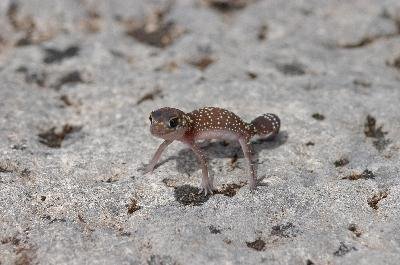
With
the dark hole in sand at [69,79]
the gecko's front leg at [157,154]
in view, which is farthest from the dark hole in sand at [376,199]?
the dark hole in sand at [69,79]

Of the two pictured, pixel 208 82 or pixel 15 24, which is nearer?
pixel 208 82

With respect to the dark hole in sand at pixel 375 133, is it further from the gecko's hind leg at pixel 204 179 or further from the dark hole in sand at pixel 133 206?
the dark hole in sand at pixel 133 206

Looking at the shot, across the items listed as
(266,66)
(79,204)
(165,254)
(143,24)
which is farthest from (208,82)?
(165,254)

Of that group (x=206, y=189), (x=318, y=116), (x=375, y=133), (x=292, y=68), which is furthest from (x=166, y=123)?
(x=292, y=68)

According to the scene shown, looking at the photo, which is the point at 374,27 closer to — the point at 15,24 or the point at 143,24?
the point at 143,24

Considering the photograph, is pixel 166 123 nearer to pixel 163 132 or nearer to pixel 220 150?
pixel 163 132

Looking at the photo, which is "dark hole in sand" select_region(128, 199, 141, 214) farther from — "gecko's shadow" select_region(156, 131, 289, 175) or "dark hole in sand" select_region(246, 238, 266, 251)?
"dark hole in sand" select_region(246, 238, 266, 251)
